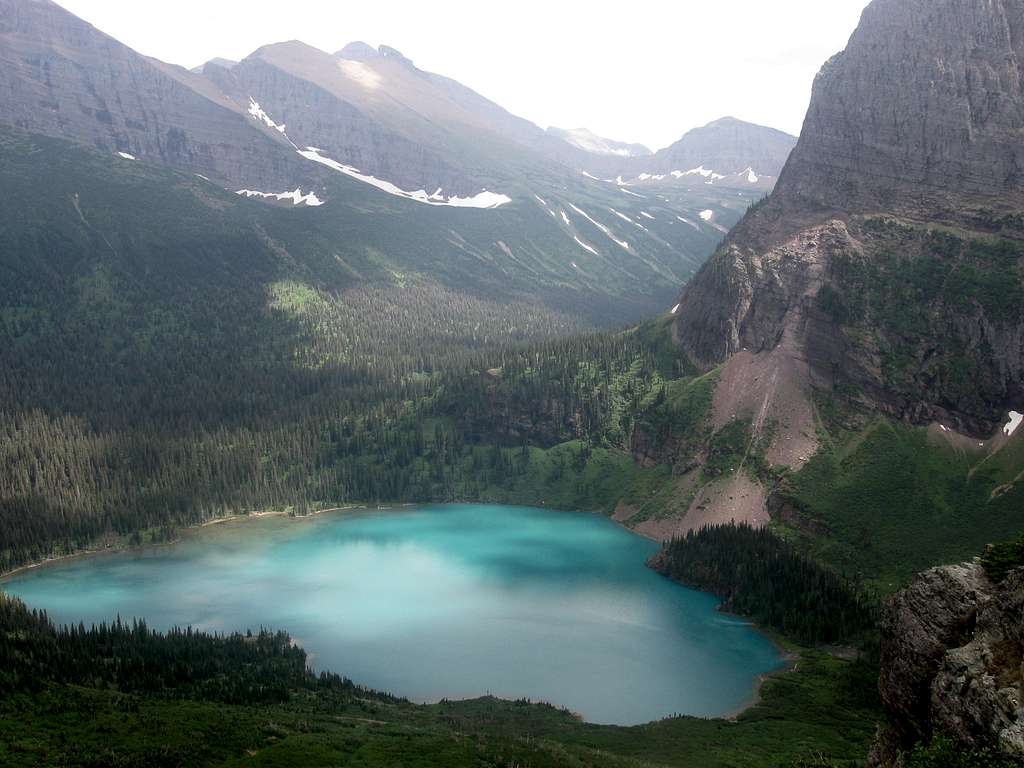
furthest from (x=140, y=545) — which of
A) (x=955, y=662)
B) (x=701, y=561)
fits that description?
(x=955, y=662)

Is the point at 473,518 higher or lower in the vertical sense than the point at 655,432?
lower

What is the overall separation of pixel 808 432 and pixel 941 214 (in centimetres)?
5148

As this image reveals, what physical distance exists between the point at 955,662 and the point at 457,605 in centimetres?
9799

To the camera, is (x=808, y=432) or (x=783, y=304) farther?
(x=783, y=304)

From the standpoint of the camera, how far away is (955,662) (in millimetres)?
40062

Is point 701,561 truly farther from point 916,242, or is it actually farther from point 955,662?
point 955,662

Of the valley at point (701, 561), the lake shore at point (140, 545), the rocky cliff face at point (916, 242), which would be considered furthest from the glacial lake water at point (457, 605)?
the rocky cliff face at point (916, 242)

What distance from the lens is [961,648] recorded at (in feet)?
133

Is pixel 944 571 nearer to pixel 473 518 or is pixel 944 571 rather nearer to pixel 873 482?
pixel 873 482

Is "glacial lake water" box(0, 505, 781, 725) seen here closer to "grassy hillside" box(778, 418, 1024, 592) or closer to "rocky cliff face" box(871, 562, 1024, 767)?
"grassy hillside" box(778, 418, 1024, 592)

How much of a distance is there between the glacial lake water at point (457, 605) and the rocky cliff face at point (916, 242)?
183 feet

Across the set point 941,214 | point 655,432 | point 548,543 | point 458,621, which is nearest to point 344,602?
point 458,621

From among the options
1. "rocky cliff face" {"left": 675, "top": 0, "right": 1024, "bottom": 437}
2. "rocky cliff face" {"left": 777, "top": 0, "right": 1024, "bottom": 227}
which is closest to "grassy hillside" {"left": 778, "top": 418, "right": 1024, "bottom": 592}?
"rocky cliff face" {"left": 675, "top": 0, "right": 1024, "bottom": 437}

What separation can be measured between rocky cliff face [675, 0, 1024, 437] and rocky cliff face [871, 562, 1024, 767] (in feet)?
415
